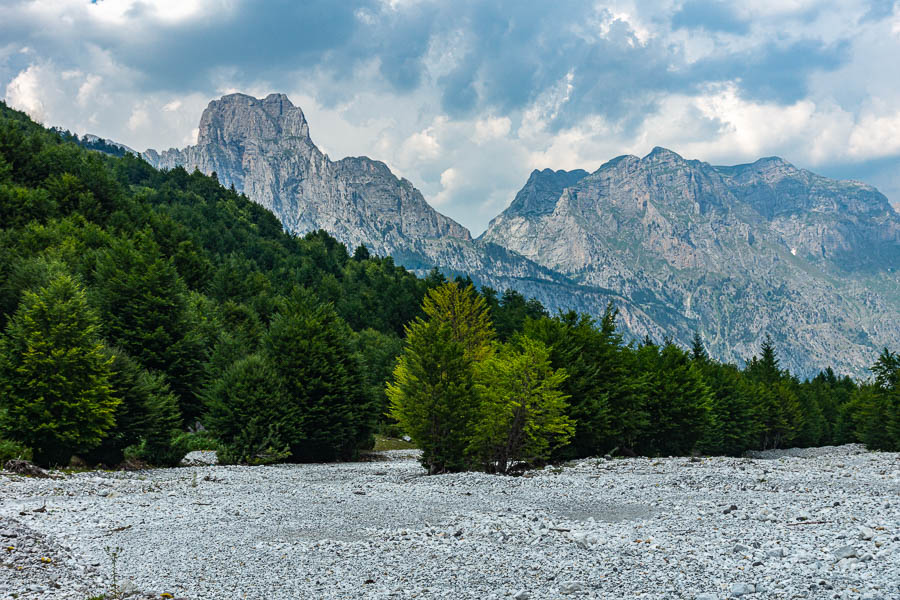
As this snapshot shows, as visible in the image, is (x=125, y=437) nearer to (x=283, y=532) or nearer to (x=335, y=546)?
(x=283, y=532)

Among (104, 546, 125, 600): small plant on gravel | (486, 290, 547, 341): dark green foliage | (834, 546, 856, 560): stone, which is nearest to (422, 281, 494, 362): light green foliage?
(486, 290, 547, 341): dark green foliage

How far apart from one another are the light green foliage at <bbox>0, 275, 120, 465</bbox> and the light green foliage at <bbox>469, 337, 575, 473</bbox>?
19.6 meters

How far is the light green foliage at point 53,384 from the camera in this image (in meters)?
26.3

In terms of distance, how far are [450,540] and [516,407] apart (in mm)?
18038

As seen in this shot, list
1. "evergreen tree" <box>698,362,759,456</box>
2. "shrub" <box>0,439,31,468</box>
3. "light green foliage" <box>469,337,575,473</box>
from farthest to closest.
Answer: "evergreen tree" <box>698,362,759,456</box> → "light green foliage" <box>469,337,575,473</box> → "shrub" <box>0,439,31,468</box>

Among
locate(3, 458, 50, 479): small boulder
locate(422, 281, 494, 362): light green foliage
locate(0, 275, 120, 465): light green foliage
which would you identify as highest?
locate(422, 281, 494, 362): light green foliage

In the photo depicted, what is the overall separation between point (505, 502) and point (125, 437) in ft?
70.4

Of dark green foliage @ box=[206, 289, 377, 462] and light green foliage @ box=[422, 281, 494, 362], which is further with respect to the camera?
light green foliage @ box=[422, 281, 494, 362]

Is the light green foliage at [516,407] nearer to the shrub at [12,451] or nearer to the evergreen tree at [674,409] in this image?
the shrub at [12,451]

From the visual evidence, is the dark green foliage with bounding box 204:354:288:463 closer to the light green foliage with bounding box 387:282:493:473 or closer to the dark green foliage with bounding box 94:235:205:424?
the dark green foliage with bounding box 94:235:205:424

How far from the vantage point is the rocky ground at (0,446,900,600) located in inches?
440

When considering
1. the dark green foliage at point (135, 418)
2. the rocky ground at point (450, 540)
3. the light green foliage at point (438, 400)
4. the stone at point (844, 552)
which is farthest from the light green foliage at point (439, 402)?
the stone at point (844, 552)

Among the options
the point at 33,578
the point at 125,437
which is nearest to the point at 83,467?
the point at 125,437

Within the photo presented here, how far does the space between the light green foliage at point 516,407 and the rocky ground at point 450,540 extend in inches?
292
